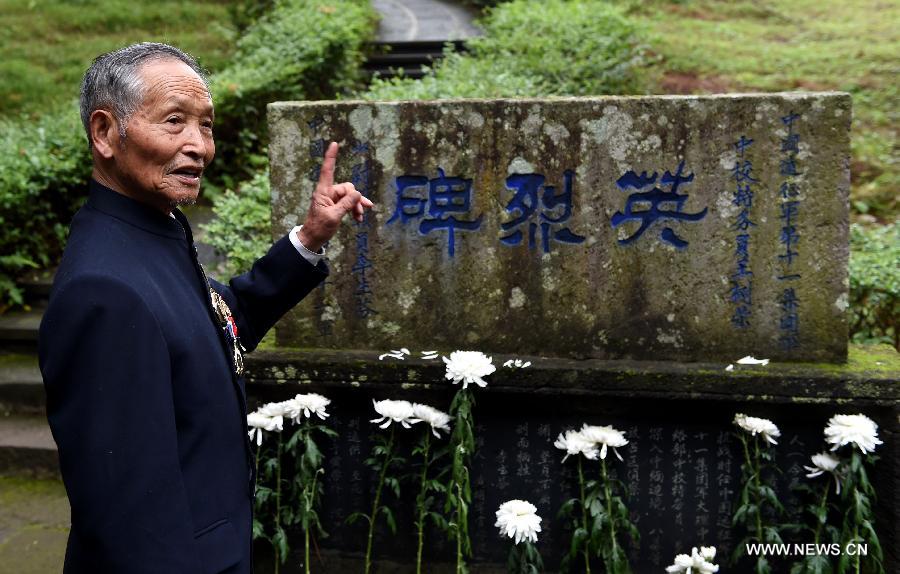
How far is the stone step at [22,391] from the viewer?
4.80 m

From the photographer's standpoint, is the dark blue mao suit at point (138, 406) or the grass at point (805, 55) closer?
the dark blue mao suit at point (138, 406)

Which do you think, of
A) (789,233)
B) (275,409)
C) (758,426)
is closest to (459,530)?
(275,409)

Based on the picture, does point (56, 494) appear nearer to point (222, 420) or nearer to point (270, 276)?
point (270, 276)

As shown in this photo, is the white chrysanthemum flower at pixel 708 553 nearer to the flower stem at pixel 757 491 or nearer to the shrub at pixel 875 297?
the flower stem at pixel 757 491

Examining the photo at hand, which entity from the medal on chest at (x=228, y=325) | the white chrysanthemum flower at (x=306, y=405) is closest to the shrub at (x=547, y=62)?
the white chrysanthemum flower at (x=306, y=405)

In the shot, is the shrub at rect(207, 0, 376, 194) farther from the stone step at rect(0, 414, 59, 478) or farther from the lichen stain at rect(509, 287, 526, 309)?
the lichen stain at rect(509, 287, 526, 309)

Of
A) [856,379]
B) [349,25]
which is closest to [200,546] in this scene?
[856,379]

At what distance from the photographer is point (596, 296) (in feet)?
10.7

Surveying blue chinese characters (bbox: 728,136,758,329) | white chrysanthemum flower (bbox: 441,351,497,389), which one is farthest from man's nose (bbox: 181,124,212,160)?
blue chinese characters (bbox: 728,136,758,329)

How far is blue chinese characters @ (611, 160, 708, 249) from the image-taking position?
318cm

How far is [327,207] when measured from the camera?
2225 mm

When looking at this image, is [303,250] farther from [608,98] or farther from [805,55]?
[805,55]

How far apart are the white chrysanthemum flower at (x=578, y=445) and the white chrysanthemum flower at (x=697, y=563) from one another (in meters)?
0.49

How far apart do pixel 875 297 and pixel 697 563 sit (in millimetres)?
2071
